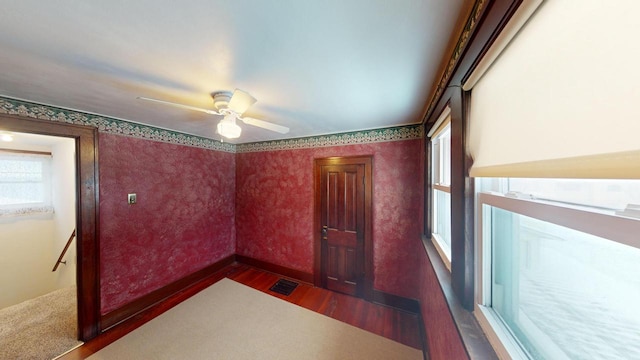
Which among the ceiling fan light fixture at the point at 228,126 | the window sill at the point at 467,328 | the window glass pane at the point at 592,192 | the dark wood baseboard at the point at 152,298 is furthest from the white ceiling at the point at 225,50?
the dark wood baseboard at the point at 152,298

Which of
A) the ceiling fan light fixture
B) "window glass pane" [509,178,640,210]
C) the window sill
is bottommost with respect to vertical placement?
→ the window sill

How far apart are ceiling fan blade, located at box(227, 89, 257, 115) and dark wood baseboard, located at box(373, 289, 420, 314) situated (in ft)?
8.48

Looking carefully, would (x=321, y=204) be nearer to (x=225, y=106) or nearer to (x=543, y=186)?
(x=225, y=106)

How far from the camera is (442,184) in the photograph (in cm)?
166

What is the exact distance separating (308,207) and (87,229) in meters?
2.37

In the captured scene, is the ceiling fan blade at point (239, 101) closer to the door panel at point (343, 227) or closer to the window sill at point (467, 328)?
the door panel at point (343, 227)

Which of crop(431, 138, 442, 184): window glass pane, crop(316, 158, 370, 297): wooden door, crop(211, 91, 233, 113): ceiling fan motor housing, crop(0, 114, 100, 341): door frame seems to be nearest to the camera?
crop(211, 91, 233, 113): ceiling fan motor housing

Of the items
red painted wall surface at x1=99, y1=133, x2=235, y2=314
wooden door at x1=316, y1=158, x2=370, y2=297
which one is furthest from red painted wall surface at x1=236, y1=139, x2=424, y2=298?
red painted wall surface at x1=99, y1=133, x2=235, y2=314

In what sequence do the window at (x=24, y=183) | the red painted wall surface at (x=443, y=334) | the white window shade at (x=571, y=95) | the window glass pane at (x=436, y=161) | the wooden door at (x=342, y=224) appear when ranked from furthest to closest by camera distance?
the window at (x=24, y=183), the wooden door at (x=342, y=224), the window glass pane at (x=436, y=161), the red painted wall surface at (x=443, y=334), the white window shade at (x=571, y=95)

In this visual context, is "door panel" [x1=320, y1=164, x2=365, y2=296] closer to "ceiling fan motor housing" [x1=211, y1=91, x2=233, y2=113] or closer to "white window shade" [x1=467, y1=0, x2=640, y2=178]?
"ceiling fan motor housing" [x1=211, y1=91, x2=233, y2=113]

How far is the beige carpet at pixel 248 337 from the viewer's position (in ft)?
5.86

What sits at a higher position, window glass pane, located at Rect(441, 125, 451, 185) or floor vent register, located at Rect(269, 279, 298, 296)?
window glass pane, located at Rect(441, 125, 451, 185)

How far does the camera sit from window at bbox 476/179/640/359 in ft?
1.28

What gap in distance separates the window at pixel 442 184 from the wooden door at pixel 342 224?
0.84m
